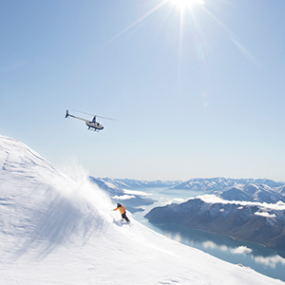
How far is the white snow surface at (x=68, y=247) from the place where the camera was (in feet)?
36.5

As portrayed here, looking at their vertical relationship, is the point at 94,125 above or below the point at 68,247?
above

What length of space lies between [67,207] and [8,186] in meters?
5.68

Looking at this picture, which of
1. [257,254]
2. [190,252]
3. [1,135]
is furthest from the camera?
[257,254]

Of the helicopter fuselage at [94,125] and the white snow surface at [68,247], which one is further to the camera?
the helicopter fuselage at [94,125]

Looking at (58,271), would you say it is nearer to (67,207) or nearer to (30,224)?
(30,224)

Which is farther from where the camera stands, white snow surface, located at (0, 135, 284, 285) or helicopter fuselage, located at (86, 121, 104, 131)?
helicopter fuselage, located at (86, 121, 104, 131)

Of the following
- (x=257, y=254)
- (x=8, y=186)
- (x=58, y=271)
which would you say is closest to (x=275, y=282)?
(x=58, y=271)

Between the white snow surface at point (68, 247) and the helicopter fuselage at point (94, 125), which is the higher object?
the helicopter fuselage at point (94, 125)

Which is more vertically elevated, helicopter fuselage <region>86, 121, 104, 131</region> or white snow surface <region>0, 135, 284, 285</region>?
helicopter fuselage <region>86, 121, 104, 131</region>

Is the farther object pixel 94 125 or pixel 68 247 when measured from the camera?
pixel 94 125

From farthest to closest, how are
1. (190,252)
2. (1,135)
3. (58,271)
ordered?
(1,135) < (190,252) < (58,271)

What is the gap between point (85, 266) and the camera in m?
12.1

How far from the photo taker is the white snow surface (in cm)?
1112

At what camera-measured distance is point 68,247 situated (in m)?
13.9
